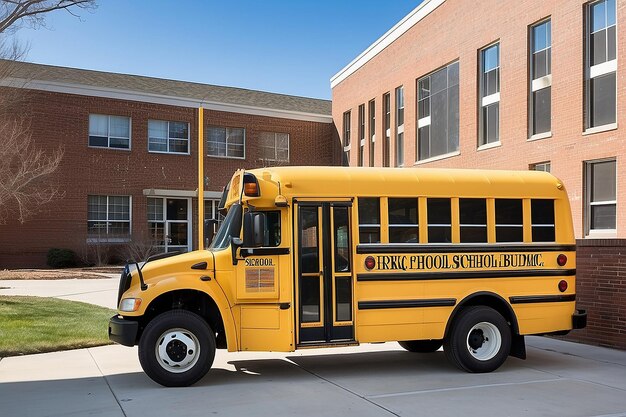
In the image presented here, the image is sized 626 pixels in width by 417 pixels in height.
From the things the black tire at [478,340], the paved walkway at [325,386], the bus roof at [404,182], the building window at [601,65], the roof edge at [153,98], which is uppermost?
the roof edge at [153,98]

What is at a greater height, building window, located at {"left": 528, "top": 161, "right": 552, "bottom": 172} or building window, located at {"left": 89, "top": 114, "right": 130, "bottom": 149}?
building window, located at {"left": 89, "top": 114, "right": 130, "bottom": 149}

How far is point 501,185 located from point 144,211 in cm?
2679

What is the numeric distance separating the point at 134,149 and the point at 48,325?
22.1 m

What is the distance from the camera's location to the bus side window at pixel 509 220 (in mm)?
9023

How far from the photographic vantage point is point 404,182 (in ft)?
28.6

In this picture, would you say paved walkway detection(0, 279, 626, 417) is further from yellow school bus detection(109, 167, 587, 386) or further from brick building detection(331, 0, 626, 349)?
brick building detection(331, 0, 626, 349)

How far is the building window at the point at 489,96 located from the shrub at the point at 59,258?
19.0 meters

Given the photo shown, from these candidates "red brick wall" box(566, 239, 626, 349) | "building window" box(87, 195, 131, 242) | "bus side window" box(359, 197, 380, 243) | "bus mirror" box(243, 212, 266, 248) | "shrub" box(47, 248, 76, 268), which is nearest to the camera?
"bus mirror" box(243, 212, 266, 248)

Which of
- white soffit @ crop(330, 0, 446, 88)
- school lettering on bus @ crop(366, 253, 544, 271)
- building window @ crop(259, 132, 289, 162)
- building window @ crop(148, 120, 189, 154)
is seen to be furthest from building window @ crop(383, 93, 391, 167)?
school lettering on bus @ crop(366, 253, 544, 271)

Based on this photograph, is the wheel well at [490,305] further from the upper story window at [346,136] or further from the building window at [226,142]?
the building window at [226,142]

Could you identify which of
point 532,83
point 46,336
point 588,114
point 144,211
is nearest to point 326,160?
point 144,211

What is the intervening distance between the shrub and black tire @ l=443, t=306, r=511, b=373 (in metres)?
25.0

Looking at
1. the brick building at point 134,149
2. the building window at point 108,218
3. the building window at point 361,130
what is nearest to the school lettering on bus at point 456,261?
the brick building at point 134,149

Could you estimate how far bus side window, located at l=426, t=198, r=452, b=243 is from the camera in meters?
8.75
